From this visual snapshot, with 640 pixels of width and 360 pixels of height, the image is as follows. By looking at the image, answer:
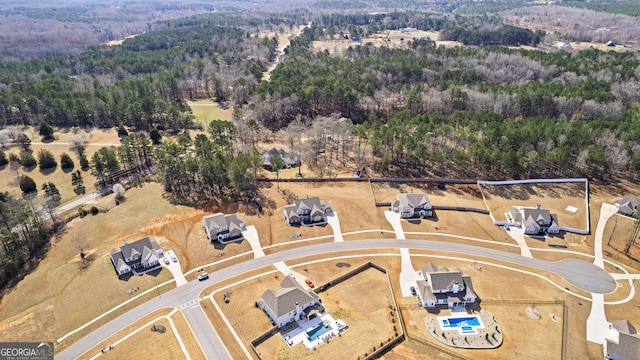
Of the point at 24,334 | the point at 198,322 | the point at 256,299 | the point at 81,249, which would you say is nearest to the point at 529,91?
the point at 256,299

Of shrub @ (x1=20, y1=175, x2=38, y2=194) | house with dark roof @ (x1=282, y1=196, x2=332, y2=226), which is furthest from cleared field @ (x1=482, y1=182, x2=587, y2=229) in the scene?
shrub @ (x1=20, y1=175, x2=38, y2=194)

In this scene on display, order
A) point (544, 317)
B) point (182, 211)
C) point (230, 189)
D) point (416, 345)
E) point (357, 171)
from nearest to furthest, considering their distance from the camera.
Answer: point (416, 345)
point (544, 317)
point (182, 211)
point (230, 189)
point (357, 171)

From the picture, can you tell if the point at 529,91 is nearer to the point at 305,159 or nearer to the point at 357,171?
the point at 357,171

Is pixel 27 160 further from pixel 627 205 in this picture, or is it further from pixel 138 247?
pixel 627 205

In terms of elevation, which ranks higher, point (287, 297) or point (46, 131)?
Result: point (46, 131)

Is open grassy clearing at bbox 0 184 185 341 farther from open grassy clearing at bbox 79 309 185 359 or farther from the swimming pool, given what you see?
the swimming pool

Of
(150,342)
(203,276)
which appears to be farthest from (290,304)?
(150,342)
